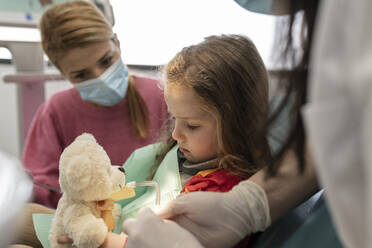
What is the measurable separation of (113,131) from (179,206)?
0.48 meters

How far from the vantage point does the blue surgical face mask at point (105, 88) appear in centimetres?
129

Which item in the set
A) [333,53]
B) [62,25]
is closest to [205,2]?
[62,25]

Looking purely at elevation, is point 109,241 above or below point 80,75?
below

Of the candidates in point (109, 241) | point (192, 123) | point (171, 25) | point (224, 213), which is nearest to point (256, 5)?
point (171, 25)

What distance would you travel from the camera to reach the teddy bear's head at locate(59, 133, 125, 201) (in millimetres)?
715

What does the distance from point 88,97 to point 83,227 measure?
2.15 ft

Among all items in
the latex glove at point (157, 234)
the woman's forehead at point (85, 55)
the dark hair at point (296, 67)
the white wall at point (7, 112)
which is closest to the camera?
the dark hair at point (296, 67)

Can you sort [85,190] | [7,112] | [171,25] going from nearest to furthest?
[85,190] < [171,25] < [7,112]

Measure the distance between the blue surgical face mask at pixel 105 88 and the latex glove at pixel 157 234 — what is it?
0.71m

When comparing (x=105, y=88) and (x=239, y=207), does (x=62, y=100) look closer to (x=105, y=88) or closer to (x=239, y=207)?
(x=105, y=88)

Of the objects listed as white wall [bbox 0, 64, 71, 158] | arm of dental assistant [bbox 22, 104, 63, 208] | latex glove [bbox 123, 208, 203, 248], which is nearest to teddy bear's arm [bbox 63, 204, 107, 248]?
latex glove [bbox 123, 208, 203, 248]

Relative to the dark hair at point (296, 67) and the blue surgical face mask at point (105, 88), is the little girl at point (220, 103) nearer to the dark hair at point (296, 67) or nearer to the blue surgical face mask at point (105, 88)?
the dark hair at point (296, 67)

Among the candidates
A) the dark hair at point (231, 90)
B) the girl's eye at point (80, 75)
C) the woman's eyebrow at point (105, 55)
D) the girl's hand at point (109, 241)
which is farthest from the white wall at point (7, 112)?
the dark hair at point (231, 90)

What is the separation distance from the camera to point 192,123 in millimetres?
832
